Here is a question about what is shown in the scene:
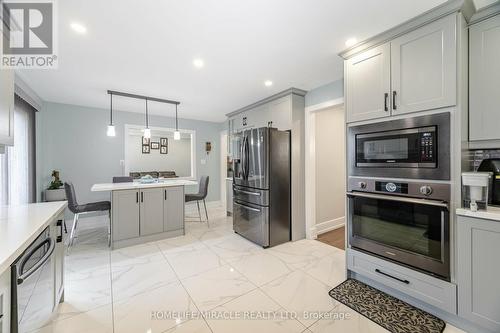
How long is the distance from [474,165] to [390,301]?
1.37m

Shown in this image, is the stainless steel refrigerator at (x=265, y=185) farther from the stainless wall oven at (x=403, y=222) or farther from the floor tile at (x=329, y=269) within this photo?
the stainless wall oven at (x=403, y=222)

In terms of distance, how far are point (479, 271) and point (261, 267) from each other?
184 cm

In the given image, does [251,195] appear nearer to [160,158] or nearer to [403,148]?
[403,148]

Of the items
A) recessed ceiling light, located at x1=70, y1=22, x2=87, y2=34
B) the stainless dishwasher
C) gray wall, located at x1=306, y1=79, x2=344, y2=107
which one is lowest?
the stainless dishwasher

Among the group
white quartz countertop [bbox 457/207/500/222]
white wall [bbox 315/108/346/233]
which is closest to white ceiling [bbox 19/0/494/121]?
white wall [bbox 315/108/346/233]

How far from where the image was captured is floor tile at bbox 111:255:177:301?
2047mm

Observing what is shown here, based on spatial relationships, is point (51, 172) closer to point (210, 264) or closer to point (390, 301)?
point (210, 264)

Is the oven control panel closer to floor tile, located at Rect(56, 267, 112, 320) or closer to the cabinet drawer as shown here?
the cabinet drawer

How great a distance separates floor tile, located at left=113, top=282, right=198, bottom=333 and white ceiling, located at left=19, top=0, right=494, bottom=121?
7.96ft

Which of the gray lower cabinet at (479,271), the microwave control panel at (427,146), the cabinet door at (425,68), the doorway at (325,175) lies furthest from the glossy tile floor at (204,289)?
the cabinet door at (425,68)

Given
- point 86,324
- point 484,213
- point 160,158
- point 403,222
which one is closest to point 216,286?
point 86,324

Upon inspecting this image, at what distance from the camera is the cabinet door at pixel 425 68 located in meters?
1.56

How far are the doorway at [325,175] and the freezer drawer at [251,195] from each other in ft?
2.65

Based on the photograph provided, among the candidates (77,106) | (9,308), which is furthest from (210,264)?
(77,106)
